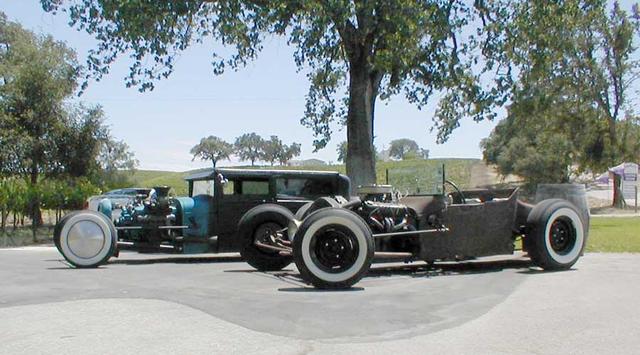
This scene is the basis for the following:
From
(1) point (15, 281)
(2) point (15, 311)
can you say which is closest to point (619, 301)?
(2) point (15, 311)

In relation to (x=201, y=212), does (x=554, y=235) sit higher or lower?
lower

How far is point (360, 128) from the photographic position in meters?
21.5

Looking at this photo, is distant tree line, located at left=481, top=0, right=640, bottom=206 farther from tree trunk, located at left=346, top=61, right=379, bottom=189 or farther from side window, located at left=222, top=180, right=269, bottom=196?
side window, located at left=222, top=180, right=269, bottom=196

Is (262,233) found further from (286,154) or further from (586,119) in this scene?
(286,154)

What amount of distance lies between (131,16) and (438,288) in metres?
12.7

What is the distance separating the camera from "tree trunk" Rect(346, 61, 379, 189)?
21406 mm

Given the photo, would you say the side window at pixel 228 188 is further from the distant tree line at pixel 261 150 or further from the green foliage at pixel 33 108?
the distant tree line at pixel 261 150

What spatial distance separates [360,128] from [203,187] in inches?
348

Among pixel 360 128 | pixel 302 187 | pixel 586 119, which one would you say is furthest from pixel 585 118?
pixel 302 187

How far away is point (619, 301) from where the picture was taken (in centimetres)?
740

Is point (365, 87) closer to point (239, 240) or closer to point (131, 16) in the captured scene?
point (131, 16)

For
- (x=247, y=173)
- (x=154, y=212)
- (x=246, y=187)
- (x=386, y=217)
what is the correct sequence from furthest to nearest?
1. (x=246, y=187)
2. (x=247, y=173)
3. (x=154, y=212)
4. (x=386, y=217)

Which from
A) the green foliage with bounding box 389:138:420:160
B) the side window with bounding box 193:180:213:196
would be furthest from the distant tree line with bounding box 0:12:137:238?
the green foliage with bounding box 389:138:420:160

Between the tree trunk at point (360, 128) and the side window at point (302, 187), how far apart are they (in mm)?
7639
